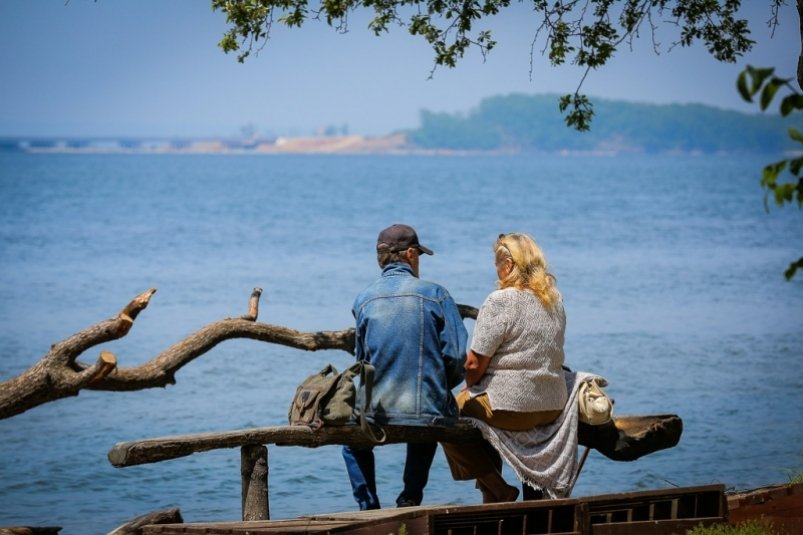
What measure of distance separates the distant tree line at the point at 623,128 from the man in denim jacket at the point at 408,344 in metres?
156

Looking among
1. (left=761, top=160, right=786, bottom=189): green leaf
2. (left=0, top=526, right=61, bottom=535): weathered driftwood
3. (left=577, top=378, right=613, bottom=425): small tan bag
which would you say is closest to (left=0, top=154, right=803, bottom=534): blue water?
(left=0, top=526, right=61, bottom=535): weathered driftwood

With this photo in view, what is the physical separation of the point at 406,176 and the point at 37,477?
99.6 m

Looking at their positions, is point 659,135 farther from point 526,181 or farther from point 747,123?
point 526,181

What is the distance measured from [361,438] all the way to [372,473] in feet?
0.96

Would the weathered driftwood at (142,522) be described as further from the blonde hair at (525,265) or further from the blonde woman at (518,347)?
the blonde hair at (525,265)

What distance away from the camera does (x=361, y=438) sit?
20.4 ft

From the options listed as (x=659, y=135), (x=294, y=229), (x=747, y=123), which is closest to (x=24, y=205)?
(x=294, y=229)

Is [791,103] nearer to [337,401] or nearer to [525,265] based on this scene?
[525,265]

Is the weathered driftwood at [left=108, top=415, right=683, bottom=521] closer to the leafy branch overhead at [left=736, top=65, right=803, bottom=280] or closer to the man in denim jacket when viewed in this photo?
the man in denim jacket

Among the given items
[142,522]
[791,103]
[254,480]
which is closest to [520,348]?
[254,480]

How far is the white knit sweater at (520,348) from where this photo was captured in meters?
6.18

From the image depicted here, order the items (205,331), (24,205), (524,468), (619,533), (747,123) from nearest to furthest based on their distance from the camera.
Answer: (619,533) → (524,468) → (205,331) → (24,205) → (747,123)

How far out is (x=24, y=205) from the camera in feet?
219

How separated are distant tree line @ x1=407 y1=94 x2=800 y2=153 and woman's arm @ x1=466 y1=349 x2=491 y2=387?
512 ft
